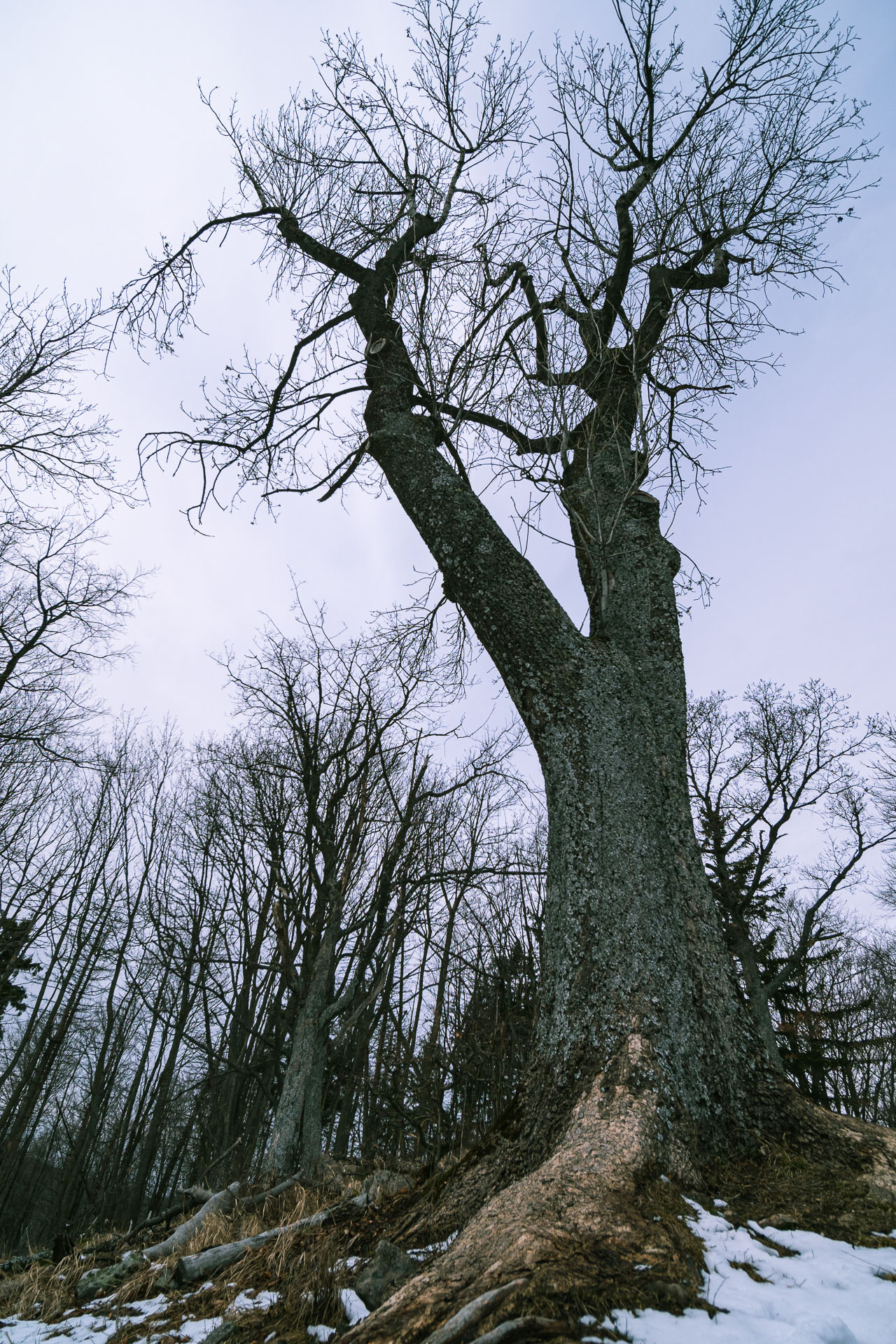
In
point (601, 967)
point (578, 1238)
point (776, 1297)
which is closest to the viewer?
point (776, 1297)

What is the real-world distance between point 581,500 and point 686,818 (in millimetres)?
2109

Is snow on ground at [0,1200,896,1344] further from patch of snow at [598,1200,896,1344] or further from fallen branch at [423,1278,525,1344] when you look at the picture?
fallen branch at [423,1278,525,1344]

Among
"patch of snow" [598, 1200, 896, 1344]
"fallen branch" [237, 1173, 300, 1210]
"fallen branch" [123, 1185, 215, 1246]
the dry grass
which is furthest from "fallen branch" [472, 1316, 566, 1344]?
"fallen branch" [123, 1185, 215, 1246]

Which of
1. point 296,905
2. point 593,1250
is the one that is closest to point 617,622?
point 593,1250

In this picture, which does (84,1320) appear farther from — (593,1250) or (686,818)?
(686,818)

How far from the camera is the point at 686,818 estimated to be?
10.6ft

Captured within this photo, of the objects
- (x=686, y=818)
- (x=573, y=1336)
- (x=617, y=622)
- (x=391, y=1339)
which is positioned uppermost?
(x=617, y=622)

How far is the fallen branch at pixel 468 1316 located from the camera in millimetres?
1461

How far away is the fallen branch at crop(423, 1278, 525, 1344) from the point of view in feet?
4.79

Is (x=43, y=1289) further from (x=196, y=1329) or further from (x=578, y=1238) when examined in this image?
(x=578, y=1238)

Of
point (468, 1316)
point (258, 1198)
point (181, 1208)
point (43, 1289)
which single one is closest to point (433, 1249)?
point (468, 1316)

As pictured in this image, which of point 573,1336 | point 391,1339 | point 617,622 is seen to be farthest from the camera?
point 617,622

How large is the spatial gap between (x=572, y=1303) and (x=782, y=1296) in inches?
23.0

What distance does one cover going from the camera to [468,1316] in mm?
1486
